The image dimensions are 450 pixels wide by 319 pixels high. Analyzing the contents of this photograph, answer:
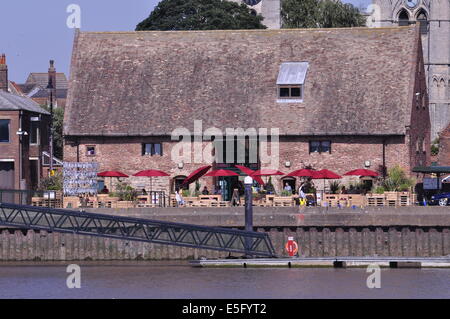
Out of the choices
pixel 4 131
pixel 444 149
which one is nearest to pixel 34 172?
pixel 4 131

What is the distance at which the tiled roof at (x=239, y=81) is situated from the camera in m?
78.9

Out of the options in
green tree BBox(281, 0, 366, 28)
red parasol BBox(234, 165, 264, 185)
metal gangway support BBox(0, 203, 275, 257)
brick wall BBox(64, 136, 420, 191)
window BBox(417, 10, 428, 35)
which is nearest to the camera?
metal gangway support BBox(0, 203, 275, 257)

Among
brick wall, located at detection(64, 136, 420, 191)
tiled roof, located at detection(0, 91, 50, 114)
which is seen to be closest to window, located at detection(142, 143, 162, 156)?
brick wall, located at detection(64, 136, 420, 191)

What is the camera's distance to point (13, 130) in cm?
8312

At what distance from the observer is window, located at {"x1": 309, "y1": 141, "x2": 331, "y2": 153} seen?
7838 cm

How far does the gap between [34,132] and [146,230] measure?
22.9 metres

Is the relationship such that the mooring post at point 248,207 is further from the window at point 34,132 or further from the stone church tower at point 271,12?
the stone church tower at point 271,12

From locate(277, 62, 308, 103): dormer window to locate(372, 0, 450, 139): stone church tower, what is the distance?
6689 cm

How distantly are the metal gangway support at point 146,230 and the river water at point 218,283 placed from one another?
1.43m

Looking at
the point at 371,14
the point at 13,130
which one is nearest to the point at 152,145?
the point at 13,130

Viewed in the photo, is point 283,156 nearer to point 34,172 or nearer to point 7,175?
point 7,175

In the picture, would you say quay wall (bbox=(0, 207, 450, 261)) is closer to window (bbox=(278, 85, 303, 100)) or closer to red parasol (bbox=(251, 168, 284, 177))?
red parasol (bbox=(251, 168, 284, 177))

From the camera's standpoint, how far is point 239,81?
81.6m
